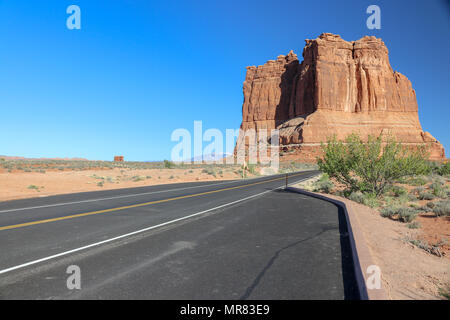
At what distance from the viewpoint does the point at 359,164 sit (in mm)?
14766

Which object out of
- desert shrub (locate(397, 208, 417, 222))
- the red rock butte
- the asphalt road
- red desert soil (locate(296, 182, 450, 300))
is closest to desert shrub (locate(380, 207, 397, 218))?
desert shrub (locate(397, 208, 417, 222))

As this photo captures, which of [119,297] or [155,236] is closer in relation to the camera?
[119,297]

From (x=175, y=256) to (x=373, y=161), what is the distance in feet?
43.8

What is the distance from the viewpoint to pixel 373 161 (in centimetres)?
1455

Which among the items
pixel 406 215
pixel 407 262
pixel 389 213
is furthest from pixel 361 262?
pixel 389 213

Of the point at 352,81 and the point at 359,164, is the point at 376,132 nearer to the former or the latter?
the point at 352,81

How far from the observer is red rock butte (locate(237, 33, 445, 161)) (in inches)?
3561

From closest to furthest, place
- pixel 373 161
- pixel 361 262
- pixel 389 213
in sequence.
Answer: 1. pixel 361 262
2. pixel 389 213
3. pixel 373 161

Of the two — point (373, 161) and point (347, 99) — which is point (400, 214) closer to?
point (373, 161)

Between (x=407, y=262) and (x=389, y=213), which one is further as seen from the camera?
(x=389, y=213)

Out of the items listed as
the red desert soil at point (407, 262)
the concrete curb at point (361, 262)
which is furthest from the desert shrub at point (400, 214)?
the concrete curb at point (361, 262)

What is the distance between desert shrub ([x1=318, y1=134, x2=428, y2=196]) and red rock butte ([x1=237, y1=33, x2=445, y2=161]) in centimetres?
7254
